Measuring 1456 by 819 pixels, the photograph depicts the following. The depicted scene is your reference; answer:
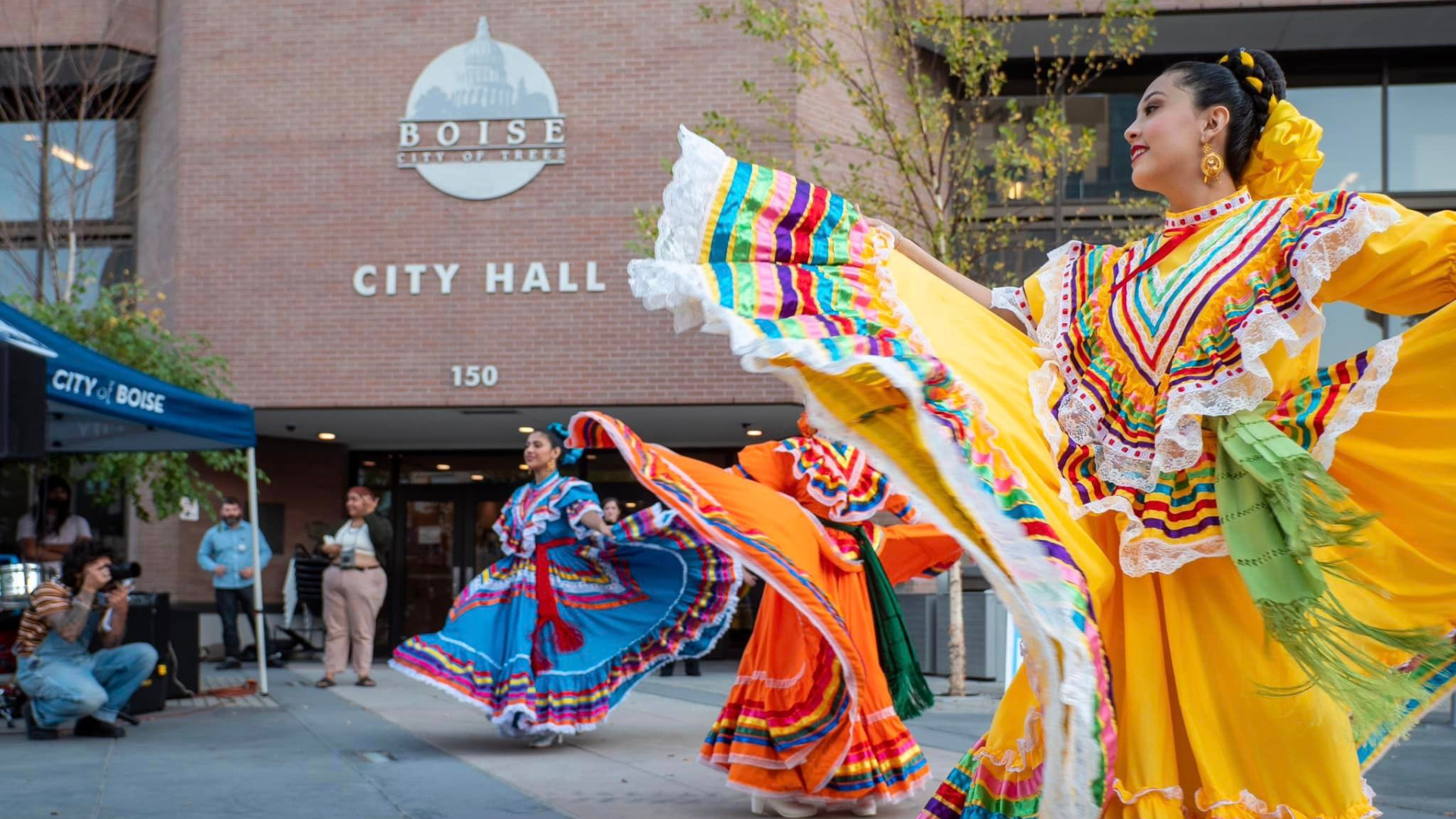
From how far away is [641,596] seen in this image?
797 cm

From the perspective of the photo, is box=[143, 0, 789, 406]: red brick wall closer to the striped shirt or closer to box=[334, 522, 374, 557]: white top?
box=[334, 522, 374, 557]: white top

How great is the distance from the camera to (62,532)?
12.6m

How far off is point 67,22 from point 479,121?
5.12 meters

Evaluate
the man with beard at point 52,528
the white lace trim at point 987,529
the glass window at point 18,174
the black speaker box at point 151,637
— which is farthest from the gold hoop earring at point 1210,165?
the glass window at point 18,174

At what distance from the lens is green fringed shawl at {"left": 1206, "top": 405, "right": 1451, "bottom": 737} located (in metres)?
2.55

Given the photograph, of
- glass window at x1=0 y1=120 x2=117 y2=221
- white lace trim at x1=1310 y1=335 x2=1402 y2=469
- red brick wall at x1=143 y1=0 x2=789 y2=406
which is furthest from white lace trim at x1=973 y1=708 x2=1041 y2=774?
glass window at x1=0 y1=120 x2=117 y2=221

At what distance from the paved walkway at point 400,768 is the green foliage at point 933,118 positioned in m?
4.40

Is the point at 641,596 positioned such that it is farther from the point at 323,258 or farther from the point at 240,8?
the point at 240,8

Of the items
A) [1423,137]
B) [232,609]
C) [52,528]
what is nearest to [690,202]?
[52,528]

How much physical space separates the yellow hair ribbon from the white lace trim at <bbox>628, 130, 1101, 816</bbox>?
89cm

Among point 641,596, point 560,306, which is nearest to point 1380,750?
point 641,596

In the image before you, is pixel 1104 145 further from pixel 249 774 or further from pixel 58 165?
pixel 249 774

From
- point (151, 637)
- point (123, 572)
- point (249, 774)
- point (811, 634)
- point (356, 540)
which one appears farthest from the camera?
point (356, 540)

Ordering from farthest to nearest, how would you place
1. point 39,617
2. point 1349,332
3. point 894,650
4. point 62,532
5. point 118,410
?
point 1349,332, point 62,532, point 39,617, point 118,410, point 894,650
